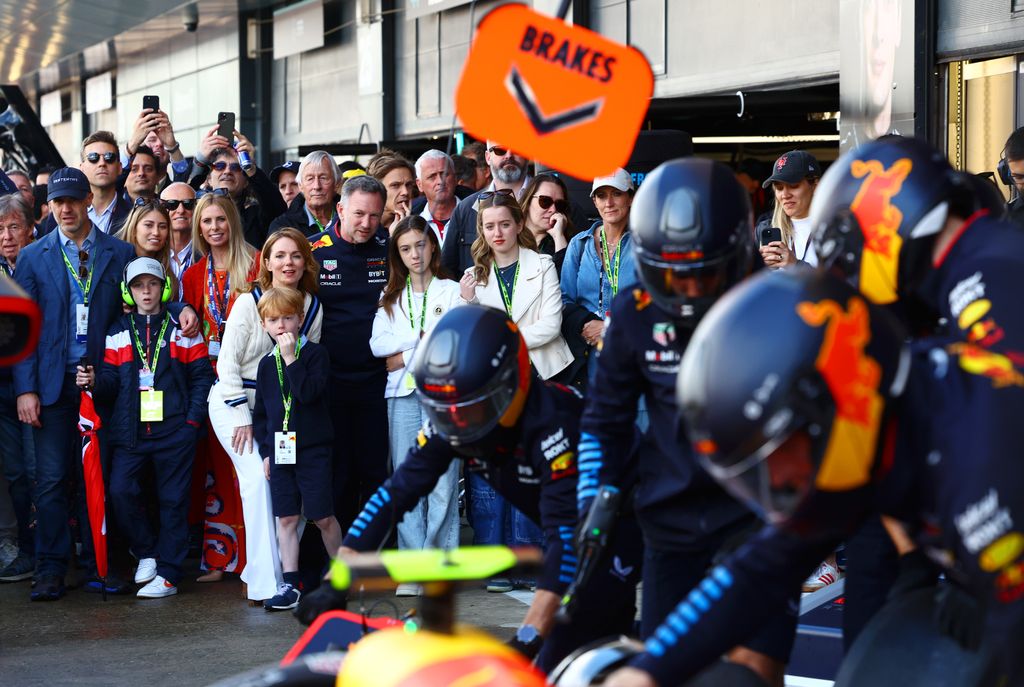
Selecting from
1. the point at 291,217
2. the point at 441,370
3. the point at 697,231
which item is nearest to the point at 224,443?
the point at 291,217

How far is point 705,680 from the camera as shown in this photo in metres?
3.04

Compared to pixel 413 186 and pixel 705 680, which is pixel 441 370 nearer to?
pixel 705 680

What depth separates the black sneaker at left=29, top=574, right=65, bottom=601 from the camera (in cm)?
761

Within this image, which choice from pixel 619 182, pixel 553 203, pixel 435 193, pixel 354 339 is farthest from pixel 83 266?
pixel 619 182

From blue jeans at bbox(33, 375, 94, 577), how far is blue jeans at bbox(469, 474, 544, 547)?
2.19 meters

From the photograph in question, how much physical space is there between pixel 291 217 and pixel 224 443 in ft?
5.57

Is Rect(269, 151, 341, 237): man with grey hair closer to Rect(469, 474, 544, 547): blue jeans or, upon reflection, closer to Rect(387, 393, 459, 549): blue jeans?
Rect(387, 393, 459, 549): blue jeans

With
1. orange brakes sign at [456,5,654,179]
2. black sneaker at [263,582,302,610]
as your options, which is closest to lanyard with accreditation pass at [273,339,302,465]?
black sneaker at [263,582,302,610]

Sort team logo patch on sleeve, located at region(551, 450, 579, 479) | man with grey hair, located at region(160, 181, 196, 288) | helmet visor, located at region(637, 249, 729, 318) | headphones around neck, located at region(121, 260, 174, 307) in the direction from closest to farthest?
helmet visor, located at region(637, 249, 729, 318), team logo patch on sleeve, located at region(551, 450, 579, 479), headphones around neck, located at region(121, 260, 174, 307), man with grey hair, located at region(160, 181, 196, 288)

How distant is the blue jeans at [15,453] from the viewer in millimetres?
8070

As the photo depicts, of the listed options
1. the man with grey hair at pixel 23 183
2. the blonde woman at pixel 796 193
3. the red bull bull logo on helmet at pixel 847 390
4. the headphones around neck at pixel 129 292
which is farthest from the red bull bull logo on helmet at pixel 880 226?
the man with grey hair at pixel 23 183

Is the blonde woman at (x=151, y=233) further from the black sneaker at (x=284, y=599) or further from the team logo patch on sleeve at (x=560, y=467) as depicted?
the team logo patch on sleeve at (x=560, y=467)

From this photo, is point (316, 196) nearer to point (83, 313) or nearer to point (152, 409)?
point (83, 313)

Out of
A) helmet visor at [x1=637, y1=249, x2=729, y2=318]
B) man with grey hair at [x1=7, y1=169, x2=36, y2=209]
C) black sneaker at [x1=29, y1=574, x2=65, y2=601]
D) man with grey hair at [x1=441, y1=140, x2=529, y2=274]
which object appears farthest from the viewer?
man with grey hair at [x1=7, y1=169, x2=36, y2=209]
